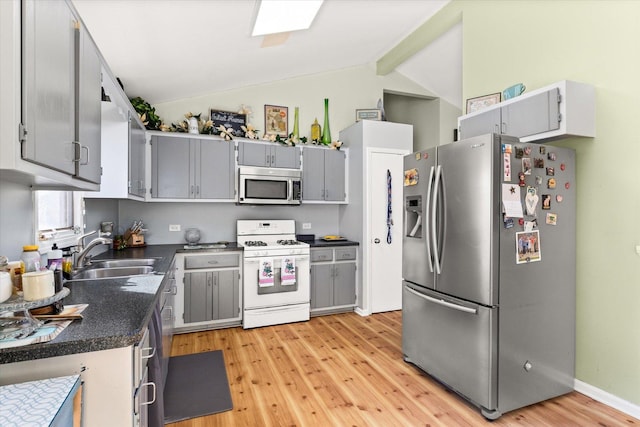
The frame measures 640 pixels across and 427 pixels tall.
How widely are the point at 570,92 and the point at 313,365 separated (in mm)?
2824

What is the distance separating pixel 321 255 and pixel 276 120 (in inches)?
74.6

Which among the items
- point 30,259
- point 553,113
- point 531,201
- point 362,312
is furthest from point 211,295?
point 553,113

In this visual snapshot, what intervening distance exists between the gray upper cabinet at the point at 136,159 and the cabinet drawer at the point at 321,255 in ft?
6.54

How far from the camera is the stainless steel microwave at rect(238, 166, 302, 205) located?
3.77m

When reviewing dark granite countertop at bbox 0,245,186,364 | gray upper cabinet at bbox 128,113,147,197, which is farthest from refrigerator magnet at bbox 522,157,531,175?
gray upper cabinet at bbox 128,113,147,197

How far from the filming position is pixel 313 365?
2.75m

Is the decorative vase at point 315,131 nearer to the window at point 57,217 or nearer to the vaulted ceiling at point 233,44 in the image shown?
the vaulted ceiling at point 233,44

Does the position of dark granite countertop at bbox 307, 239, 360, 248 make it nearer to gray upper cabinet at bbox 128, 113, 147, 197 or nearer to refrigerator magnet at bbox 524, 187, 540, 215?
gray upper cabinet at bbox 128, 113, 147, 197

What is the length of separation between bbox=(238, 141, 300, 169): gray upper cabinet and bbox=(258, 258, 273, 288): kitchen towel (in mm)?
1194

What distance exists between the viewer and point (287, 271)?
3639 mm

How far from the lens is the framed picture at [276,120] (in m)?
4.25

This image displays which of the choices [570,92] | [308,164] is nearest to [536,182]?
[570,92]

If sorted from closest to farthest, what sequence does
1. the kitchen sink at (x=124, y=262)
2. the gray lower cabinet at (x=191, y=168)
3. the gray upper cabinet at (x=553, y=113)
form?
the gray upper cabinet at (x=553, y=113) → the kitchen sink at (x=124, y=262) → the gray lower cabinet at (x=191, y=168)

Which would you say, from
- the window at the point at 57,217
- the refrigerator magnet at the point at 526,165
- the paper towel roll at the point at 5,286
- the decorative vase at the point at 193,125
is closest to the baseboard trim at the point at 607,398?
the refrigerator magnet at the point at 526,165
